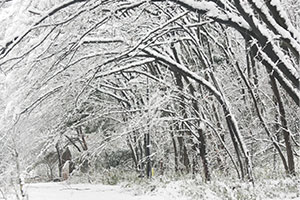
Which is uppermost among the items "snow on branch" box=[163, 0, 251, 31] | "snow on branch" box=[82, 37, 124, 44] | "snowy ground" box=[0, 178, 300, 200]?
"snow on branch" box=[82, 37, 124, 44]

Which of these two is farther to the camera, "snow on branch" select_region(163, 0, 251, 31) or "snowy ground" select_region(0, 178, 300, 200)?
"snowy ground" select_region(0, 178, 300, 200)

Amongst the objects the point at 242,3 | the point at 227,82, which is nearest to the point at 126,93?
the point at 227,82

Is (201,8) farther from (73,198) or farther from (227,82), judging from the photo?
(227,82)

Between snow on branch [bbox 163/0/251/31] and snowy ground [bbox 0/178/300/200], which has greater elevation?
snow on branch [bbox 163/0/251/31]

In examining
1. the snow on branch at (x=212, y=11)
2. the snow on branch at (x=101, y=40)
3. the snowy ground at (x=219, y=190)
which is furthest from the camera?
the snow on branch at (x=101, y=40)

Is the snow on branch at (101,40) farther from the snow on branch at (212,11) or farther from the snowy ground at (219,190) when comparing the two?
the snowy ground at (219,190)

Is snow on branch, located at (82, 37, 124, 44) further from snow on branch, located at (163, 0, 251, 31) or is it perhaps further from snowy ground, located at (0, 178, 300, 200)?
snowy ground, located at (0, 178, 300, 200)

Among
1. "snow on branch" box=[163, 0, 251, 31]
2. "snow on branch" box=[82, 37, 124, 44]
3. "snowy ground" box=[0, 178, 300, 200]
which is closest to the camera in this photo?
"snow on branch" box=[163, 0, 251, 31]

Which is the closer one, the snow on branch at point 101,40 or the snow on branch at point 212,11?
the snow on branch at point 212,11

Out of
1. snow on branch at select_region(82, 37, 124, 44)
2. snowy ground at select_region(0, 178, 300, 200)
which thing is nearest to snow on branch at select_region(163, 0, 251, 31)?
snow on branch at select_region(82, 37, 124, 44)

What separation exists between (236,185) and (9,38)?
4565 millimetres

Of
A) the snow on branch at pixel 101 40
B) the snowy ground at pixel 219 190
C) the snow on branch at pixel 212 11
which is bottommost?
the snowy ground at pixel 219 190

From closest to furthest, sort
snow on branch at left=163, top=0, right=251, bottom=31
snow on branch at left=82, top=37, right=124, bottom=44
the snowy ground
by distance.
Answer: snow on branch at left=163, top=0, right=251, bottom=31 → the snowy ground → snow on branch at left=82, top=37, right=124, bottom=44

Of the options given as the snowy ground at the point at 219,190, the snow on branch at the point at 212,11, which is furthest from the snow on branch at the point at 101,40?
the snowy ground at the point at 219,190
